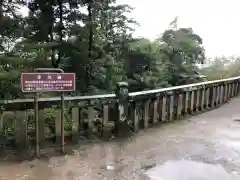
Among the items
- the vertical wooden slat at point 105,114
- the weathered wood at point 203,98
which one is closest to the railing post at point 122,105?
the vertical wooden slat at point 105,114

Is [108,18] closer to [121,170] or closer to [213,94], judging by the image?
[213,94]

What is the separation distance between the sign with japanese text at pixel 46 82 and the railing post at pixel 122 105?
0.97 metres

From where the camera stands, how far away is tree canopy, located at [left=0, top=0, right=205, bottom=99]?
16.1 feet

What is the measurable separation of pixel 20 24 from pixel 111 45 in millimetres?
2698

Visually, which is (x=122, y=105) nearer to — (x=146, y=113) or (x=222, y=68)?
(x=146, y=113)

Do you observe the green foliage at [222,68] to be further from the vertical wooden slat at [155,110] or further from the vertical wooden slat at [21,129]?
the vertical wooden slat at [21,129]

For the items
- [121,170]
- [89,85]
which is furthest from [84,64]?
[121,170]

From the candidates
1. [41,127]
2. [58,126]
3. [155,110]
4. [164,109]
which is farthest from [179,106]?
[41,127]

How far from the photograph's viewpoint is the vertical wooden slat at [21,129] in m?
3.66

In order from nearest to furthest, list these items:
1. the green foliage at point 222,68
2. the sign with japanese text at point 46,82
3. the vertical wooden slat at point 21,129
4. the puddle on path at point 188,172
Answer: the puddle on path at point 188,172
the sign with japanese text at point 46,82
the vertical wooden slat at point 21,129
the green foliage at point 222,68

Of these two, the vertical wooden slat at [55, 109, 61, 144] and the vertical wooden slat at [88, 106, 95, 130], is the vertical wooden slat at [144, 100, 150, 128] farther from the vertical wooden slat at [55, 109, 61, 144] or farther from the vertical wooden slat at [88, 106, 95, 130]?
the vertical wooden slat at [55, 109, 61, 144]

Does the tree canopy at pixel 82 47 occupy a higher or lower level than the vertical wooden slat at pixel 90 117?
higher

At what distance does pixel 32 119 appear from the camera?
407cm

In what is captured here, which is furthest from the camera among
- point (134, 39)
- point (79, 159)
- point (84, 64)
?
point (134, 39)
